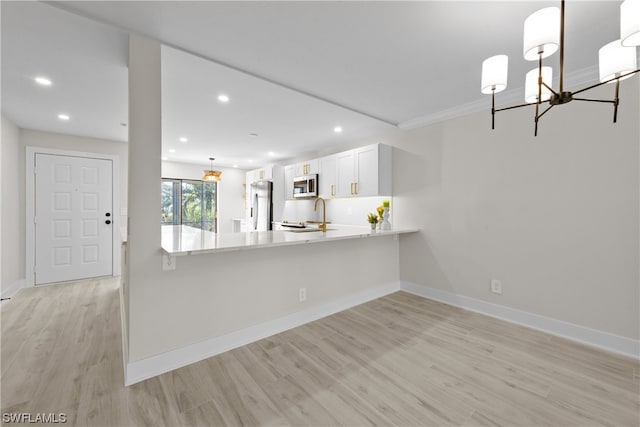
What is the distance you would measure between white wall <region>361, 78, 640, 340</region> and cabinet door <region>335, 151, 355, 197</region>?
0.89 metres

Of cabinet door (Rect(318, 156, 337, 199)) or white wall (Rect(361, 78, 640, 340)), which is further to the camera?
cabinet door (Rect(318, 156, 337, 199))

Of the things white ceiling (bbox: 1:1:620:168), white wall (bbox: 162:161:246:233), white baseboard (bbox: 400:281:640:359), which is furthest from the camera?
white wall (bbox: 162:161:246:233)

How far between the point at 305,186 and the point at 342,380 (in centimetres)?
368

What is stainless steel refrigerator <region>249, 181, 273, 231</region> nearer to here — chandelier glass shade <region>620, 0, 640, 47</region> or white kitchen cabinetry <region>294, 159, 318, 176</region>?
white kitchen cabinetry <region>294, 159, 318, 176</region>

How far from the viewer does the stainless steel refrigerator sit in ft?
20.7

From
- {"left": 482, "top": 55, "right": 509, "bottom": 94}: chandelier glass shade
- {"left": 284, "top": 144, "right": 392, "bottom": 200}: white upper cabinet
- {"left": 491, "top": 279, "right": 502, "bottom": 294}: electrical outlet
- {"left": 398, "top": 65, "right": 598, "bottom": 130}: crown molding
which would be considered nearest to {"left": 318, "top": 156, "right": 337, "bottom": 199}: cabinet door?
{"left": 284, "top": 144, "right": 392, "bottom": 200}: white upper cabinet

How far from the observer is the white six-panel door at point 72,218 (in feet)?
13.8

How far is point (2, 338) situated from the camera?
2.45m

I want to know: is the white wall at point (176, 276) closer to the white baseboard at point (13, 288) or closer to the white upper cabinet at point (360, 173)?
the white upper cabinet at point (360, 173)

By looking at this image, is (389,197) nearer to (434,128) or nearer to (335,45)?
(434,128)

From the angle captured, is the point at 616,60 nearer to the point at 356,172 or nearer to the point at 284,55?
the point at 284,55

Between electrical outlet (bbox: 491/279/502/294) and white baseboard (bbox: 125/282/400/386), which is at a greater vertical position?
electrical outlet (bbox: 491/279/502/294)

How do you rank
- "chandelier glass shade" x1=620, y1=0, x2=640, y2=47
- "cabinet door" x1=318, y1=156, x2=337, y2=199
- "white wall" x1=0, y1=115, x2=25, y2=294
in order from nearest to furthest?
1. "chandelier glass shade" x1=620, y1=0, x2=640, y2=47
2. "white wall" x1=0, y1=115, x2=25, y2=294
3. "cabinet door" x1=318, y1=156, x2=337, y2=199

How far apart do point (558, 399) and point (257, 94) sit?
349 cm
